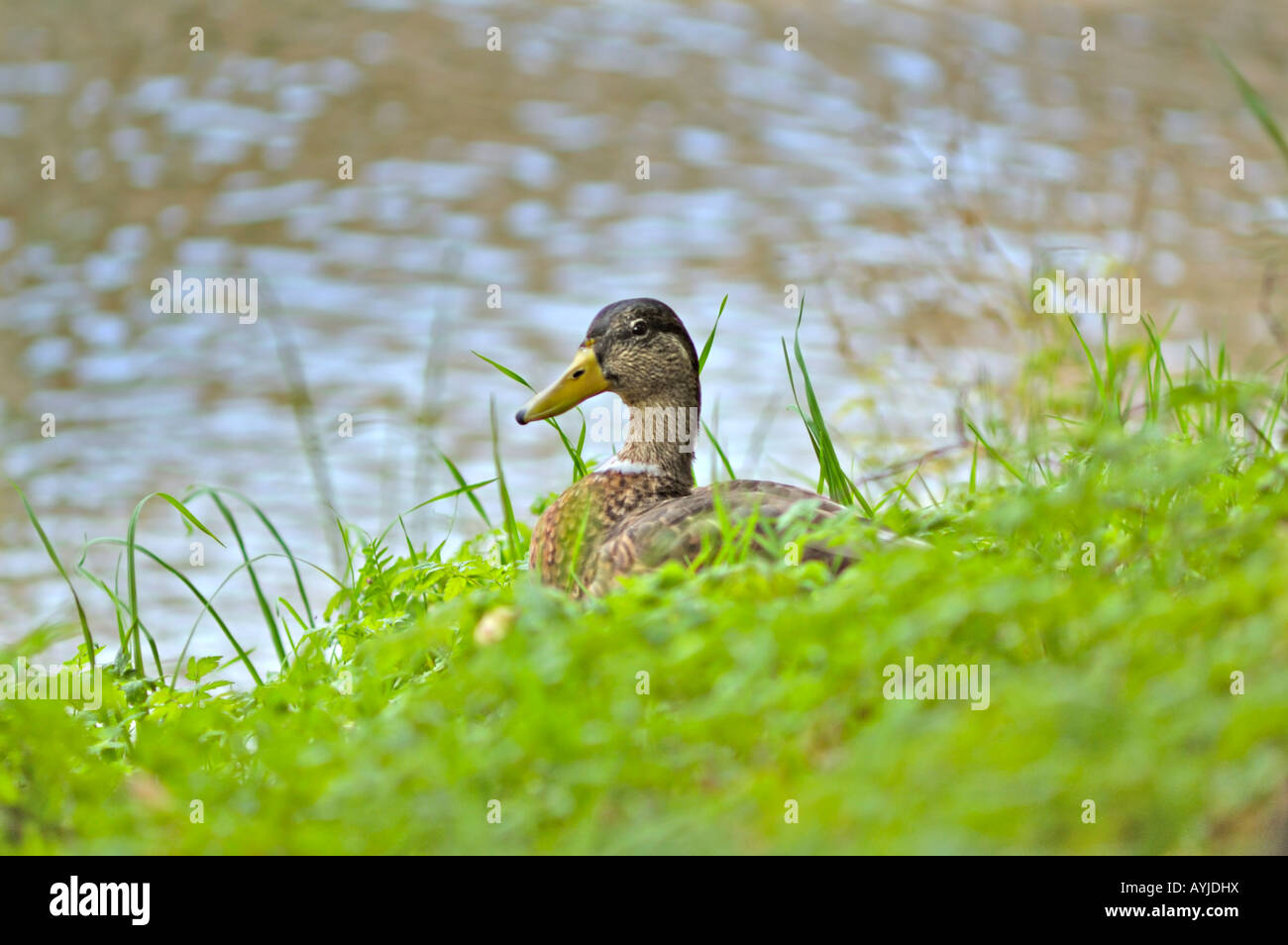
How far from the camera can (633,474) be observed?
172 inches

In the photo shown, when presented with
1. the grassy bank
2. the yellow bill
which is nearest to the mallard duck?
the yellow bill

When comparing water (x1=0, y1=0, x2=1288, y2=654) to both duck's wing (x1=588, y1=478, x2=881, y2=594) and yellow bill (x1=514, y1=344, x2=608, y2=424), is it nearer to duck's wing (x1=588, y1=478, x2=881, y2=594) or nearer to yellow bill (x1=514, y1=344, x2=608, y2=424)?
yellow bill (x1=514, y1=344, x2=608, y2=424)

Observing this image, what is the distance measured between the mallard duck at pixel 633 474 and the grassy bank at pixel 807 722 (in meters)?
0.50

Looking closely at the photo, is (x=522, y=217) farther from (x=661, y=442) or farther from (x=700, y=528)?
(x=700, y=528)

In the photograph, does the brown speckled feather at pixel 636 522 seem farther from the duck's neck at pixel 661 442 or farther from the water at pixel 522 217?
the water at pixel 522 217

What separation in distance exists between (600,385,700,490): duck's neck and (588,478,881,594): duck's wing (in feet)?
1.27

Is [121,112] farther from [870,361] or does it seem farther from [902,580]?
[902,580]

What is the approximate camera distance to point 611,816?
7.97ft

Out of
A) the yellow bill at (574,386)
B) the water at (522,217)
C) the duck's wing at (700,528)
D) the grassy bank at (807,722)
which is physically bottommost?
the grassy bank at (807,722)

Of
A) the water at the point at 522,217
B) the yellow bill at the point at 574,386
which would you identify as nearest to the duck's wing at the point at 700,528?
the yellow bill at the point at 574,386

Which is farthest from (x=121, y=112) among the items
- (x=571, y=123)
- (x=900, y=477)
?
(x=900, y=477)

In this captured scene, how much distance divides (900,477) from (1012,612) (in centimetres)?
Result: 329

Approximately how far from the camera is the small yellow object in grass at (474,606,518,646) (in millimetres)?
2922

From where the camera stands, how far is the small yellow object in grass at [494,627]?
2.92m
